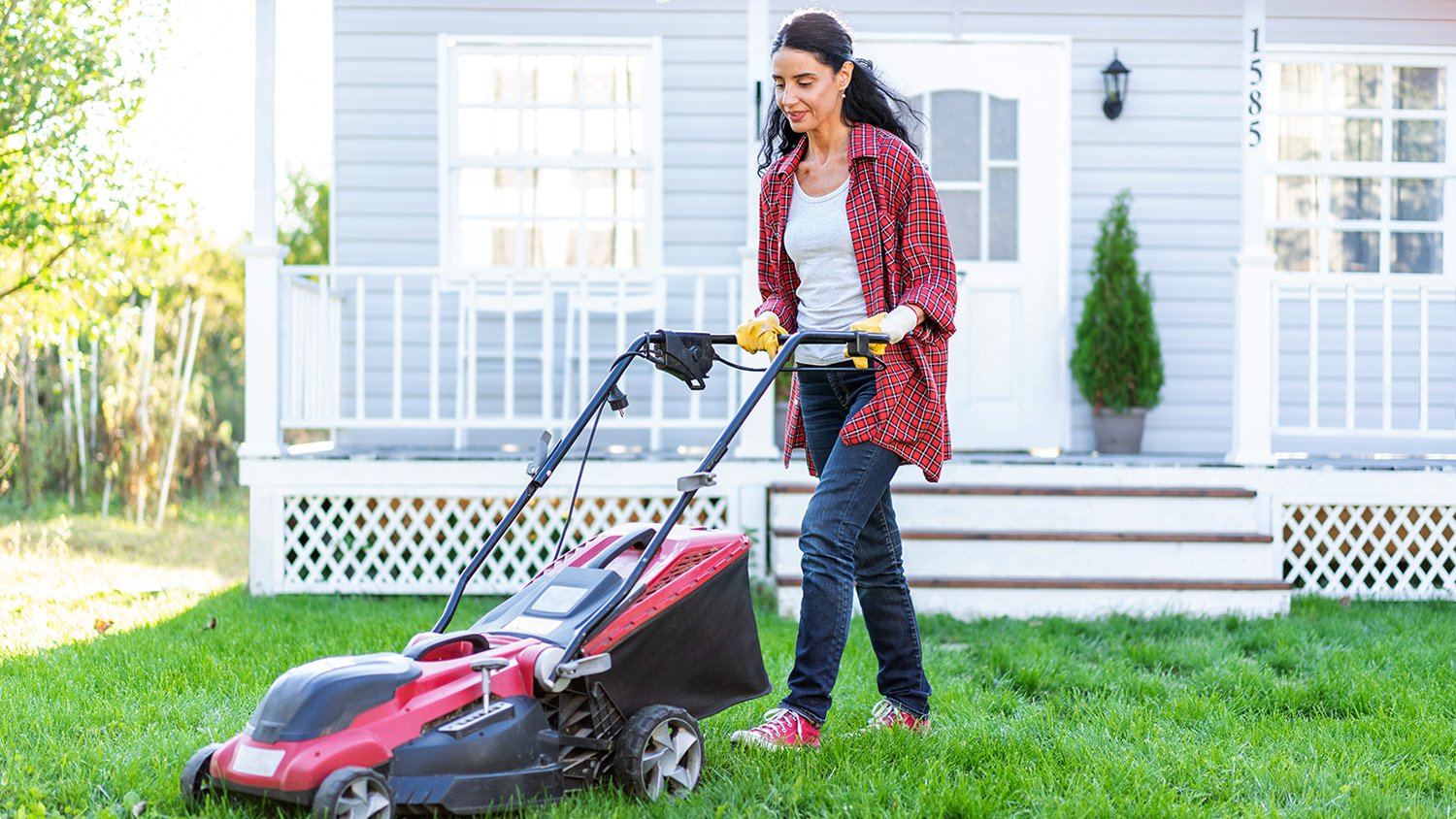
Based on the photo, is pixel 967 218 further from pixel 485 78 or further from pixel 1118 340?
pixel 485 78

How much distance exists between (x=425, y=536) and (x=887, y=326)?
11.1 ft

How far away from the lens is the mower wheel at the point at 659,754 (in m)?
2.57

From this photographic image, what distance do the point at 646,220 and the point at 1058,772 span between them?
4.60m

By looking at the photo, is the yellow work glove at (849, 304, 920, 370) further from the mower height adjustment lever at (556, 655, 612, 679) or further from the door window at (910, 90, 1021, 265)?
the door window at (910, 90, 1021, 265)

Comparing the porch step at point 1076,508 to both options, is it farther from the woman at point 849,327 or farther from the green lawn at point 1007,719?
the woman at point 849,327

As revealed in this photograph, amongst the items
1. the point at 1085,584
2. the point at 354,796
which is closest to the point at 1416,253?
the point at 1085,584

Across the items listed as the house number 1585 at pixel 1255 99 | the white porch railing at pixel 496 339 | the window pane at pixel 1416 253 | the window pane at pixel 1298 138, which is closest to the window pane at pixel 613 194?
the white porch railing at pixel 496 339

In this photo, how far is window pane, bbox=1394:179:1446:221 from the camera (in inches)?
278

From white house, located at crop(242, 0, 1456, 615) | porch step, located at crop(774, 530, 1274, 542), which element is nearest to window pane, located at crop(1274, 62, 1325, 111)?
white house, located at crop(242, 0, 1456, 615)

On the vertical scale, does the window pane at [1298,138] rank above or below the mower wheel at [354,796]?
above

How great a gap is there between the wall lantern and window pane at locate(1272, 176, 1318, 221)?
0.92 m

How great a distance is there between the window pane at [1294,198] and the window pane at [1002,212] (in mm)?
1369

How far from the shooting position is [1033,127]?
6.95 metres

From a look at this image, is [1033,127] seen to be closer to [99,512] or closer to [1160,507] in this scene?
[1160,507]
